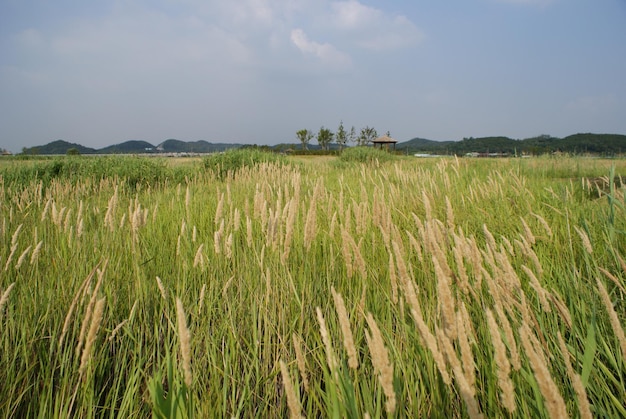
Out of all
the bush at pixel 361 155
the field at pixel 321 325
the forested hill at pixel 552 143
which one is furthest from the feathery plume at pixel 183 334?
the forested hill at pixel 552 143

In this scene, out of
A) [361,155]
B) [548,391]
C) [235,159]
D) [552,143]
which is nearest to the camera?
[548,391]

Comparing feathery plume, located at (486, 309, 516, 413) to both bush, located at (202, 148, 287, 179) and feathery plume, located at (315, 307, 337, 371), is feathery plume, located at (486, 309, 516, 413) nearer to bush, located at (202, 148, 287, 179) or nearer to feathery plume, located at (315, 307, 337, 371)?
feathery plume, located at (315, 307, 337, 371)

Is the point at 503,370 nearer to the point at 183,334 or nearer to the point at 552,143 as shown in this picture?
the point at 183,334

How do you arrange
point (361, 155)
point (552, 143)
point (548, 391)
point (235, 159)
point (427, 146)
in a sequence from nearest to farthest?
point (548, 391) → point (235, 159) → point (361, 155) → point (552, 143) → point (427, 146)

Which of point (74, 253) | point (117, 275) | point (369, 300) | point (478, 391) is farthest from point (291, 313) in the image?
point (74, 253)

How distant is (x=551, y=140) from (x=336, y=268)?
77.1m

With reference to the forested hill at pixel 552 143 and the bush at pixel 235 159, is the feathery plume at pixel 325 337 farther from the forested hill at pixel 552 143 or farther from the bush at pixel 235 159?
the forested hill at pixel 552 143

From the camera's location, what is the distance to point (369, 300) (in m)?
1.48

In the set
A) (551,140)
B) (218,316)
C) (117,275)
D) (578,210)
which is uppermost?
(551,140)

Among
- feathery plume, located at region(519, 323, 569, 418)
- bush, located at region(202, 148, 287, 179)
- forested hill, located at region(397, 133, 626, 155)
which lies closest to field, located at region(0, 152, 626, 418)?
feathery plume, located at region(519, 323, 569, 418)

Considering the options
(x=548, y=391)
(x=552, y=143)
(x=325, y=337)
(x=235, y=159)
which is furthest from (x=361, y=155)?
(x=552, y=143)

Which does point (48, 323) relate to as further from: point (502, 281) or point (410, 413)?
point (502, 281)

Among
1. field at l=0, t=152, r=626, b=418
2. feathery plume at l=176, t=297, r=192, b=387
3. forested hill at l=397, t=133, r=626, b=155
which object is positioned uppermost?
forested hill at l=397, t=133, r=626, b=155

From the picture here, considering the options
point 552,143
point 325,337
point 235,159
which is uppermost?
point 552,143
